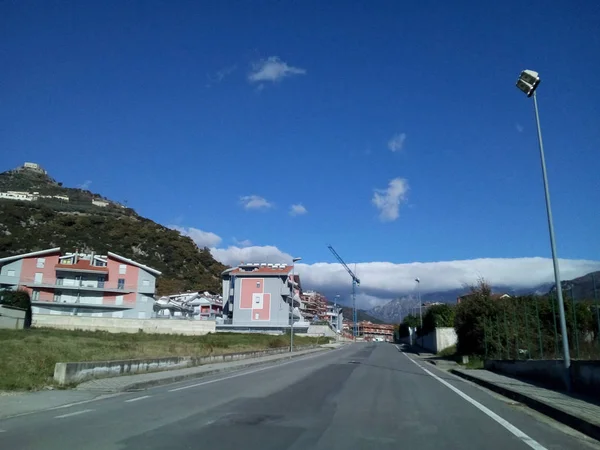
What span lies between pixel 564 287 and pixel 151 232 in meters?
129

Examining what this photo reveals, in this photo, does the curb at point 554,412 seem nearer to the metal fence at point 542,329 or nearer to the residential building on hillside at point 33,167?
the metal fence at point 542,329

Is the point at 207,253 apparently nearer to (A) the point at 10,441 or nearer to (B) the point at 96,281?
(B) the point at 96,281

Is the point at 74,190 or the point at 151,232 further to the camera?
the point at 74,190

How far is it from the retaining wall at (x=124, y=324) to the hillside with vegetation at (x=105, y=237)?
4216 cm

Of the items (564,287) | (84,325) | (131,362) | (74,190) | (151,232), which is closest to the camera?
(564,287)

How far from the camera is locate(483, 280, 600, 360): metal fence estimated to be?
16125 millimetres

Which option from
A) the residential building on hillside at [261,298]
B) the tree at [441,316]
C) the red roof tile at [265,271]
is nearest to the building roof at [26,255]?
the residential building on hillside at [261,298]

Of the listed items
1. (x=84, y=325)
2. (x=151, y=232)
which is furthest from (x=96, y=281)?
(x=151, y=232)

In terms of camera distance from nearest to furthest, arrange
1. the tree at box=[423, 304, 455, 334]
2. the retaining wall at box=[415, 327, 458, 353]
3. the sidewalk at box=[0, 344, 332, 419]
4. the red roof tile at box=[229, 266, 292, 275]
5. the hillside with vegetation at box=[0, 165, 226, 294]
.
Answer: the sidewalk at box=[0, 344, 332, 419], the retaining wall at box=[415, 327, 458, 353], the tree at box=[423, 304, 455, 334], the red roof tile at box=[229, 266, 292, 275], the hillside with vegetation at box=[0, 165, 226, 294]

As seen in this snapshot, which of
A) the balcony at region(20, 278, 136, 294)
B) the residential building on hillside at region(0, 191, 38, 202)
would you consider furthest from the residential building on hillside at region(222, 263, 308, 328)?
the residential building on hillside at region(0, 191, 38, 202)

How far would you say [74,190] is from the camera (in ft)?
616

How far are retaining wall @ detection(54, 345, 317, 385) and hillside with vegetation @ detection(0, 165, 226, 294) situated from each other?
88.4 meters

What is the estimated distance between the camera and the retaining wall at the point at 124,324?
209 ft

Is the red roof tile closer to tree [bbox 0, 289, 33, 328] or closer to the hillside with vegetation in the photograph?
the hillside with vegetation
